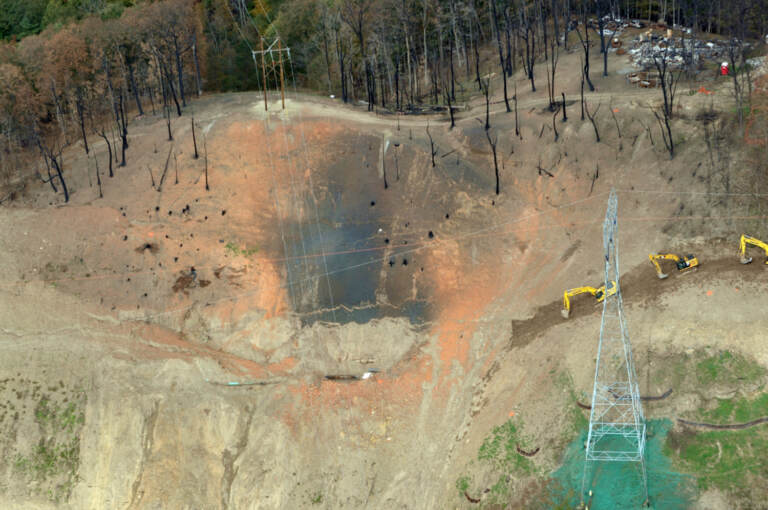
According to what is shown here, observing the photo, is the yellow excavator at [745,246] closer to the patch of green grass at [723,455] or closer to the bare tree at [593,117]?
the patch of green grass at [723,455]

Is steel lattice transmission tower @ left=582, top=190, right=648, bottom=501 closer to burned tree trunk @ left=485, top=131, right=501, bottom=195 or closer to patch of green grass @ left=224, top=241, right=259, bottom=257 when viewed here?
burned tree trunk @ left=485, top=131, right=501, bottom=195

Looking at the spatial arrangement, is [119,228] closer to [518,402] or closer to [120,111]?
[120,111]

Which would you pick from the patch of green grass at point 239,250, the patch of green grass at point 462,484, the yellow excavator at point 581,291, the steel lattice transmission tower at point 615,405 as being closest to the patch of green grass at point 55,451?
the patch of green grass at point 239,250

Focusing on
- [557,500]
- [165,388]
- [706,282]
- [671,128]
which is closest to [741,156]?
[671,128]

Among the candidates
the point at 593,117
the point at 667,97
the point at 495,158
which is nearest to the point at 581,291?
the point at 495,158

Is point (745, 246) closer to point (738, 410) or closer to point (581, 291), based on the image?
point (581, 291)
